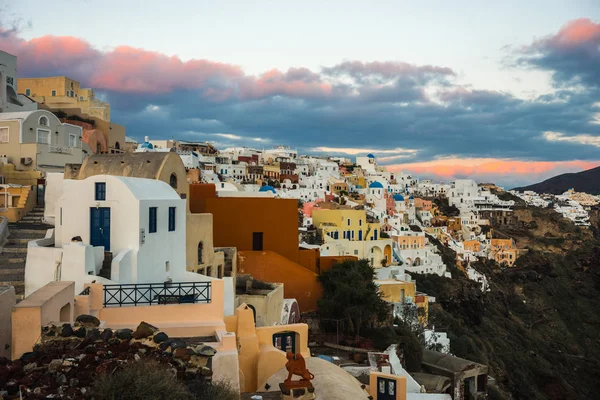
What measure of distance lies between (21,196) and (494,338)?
151 ft

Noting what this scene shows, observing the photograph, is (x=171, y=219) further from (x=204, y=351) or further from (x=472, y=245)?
(x=472, y=245)

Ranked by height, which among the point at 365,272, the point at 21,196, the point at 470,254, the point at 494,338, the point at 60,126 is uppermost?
the point at 60,126

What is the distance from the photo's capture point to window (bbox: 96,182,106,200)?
49.5ft

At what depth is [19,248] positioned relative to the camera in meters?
18.2

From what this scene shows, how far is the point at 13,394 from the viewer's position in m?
6.96

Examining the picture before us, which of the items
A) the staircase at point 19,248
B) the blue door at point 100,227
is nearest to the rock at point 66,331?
the blue door at point 100,227

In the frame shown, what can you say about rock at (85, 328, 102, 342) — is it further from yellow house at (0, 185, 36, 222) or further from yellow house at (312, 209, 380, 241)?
yellow house at (312, 209, 380, 241)

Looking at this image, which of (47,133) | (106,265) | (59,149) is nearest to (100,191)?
(106,265)

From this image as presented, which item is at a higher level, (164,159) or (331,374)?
(164,159)

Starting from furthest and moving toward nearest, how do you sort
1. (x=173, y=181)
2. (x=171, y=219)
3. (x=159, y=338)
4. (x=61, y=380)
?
(x=173, y=181), (x=171, y=219), (x=159, y=338), (x=61, y=380)

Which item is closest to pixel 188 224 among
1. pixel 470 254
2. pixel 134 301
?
pixel 134 301

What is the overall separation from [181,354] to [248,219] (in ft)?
55.7

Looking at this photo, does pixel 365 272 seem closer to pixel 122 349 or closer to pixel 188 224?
pixel 188 224

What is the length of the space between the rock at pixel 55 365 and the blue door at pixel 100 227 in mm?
7729
